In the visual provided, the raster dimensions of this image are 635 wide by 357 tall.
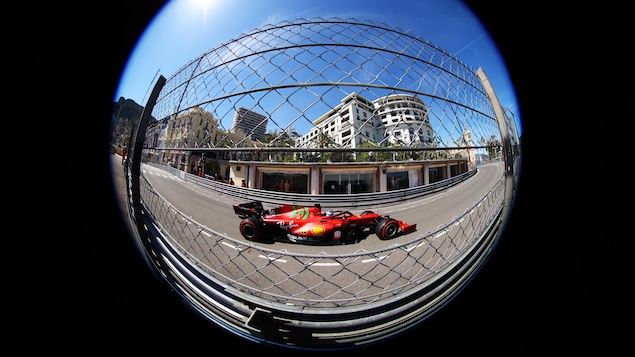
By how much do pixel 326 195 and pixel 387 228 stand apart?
0.42m

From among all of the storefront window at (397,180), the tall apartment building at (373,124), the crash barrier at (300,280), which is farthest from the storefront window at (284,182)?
the storefront window at (397,180)

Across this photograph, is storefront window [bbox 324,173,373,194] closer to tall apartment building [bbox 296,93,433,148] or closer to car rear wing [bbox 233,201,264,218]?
tall apartment building [bbox 296,93,433,148]

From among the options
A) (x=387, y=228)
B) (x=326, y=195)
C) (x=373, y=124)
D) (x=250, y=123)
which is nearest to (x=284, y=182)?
(x=326, y=195)

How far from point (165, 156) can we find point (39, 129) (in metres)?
1.09

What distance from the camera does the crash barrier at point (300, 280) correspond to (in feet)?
3.21

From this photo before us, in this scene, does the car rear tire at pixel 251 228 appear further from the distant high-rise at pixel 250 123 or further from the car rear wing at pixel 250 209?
the distant high-rise at pixel 250 123

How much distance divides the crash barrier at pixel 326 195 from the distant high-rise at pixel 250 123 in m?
0.29

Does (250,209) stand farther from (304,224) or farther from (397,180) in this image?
(397,180)

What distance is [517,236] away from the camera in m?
1.40

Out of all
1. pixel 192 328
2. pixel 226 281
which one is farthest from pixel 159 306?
pixel 226 281

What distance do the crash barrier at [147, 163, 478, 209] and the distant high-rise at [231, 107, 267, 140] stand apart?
0.29 meters

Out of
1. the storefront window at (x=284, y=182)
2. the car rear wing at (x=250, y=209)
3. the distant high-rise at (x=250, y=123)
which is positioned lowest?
the car rear wing at (x=250, y=209)

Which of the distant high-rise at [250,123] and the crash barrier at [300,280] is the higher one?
the distant high-rise at [250,123]

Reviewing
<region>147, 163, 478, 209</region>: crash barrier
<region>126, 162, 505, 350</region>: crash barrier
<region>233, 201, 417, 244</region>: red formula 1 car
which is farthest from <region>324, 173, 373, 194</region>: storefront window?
<region>126, 162, 505, 350</region>: crash barrier
